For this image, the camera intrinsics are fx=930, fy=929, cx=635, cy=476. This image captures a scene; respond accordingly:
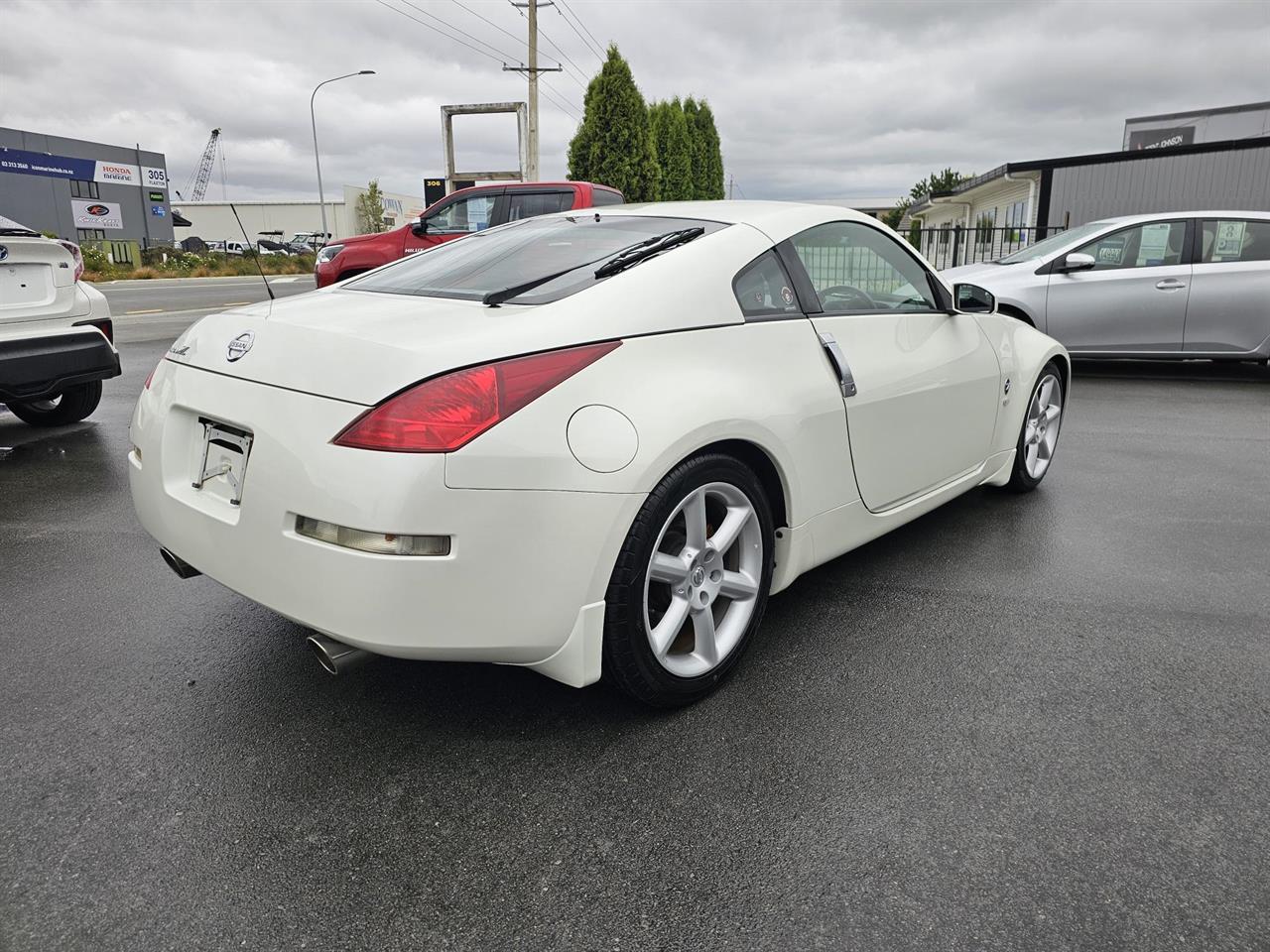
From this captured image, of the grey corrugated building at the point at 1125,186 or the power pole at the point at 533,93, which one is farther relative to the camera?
the power pole at the point at 533,93

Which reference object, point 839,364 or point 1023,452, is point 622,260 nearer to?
point 839,364

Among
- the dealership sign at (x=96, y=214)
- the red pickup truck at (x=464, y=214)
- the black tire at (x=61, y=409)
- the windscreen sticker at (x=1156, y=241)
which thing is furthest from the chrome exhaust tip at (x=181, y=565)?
the dealership sign at (x=96, y=214)

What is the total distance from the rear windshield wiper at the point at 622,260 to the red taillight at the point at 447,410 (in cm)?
44

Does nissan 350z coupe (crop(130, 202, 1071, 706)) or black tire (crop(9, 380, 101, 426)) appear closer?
nissan 350z coupe (crop(130, 202, 1071, 706))

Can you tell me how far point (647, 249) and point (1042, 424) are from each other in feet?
9.67

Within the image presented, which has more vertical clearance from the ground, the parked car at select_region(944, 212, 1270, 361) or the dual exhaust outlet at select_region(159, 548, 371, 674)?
the parked car at select_region(944, 212, 1270, 361)

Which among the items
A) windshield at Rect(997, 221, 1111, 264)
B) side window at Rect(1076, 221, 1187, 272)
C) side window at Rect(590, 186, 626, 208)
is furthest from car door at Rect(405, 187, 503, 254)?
side window at Rect(1076, 221, 1187, 272)

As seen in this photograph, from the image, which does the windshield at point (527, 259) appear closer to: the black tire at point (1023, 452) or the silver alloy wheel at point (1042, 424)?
the black tire at point (1023, 452)

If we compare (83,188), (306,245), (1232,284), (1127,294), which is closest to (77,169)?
(83,188)

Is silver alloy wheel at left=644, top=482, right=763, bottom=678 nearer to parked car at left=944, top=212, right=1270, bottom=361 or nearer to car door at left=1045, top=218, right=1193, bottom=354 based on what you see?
parked car at left=944, top=212, right=1270, bottom=361

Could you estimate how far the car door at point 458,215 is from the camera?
1173 centimetres

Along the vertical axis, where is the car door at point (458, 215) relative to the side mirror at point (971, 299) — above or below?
above

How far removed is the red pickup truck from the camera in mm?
11258

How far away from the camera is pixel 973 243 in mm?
20859
